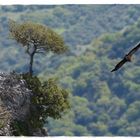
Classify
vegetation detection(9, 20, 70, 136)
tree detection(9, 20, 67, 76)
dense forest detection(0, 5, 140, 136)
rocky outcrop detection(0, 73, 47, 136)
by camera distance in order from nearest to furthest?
rocky outcrop detection(0, 73, 47, 136)
vegetation detection(9, 20, 70, 136)
tree detection(9, 20, 67, 76)
dense forest detection(0, 5, 140, 136)

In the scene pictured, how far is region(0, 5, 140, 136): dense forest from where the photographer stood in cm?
7225

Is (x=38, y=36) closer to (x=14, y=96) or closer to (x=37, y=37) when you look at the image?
(x=37, y=37)

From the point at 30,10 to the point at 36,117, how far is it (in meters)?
91.7

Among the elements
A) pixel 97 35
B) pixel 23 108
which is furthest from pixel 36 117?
pixel 97 35

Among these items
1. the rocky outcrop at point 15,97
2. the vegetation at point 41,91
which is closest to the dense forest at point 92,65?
the vegetation at point 41,91

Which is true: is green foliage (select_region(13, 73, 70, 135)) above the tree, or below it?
below

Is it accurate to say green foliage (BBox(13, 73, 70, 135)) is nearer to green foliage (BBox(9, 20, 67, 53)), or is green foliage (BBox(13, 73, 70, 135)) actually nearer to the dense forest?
green foliage (BBox(9, 20, 67, 53))

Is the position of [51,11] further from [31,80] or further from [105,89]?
[31,80]

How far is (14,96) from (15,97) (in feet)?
0.08

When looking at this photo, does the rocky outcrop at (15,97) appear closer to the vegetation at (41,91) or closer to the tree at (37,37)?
the vegetation at (41,91)

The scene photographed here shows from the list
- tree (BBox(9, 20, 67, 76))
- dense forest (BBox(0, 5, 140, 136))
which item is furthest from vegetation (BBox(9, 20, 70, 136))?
dense forest (BBox(0, 5, 140, 136))

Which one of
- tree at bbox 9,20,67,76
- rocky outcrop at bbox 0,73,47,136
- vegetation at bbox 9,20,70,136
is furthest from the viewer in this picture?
tree at bbox 9,20,67,76

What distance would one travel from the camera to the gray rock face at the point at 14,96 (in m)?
9.70

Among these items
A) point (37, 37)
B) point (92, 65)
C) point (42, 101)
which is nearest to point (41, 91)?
point (42, 101)
